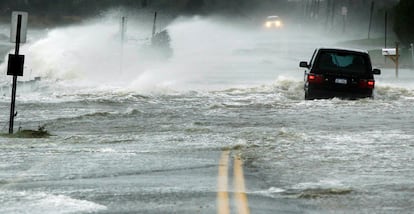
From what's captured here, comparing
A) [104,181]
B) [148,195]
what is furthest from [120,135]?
[148,195]

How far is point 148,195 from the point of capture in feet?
27.9

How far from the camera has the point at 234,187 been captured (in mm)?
9023

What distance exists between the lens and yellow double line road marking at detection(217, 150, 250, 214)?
7.73 m

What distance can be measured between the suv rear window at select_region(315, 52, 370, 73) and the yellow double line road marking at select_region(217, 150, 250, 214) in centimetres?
999

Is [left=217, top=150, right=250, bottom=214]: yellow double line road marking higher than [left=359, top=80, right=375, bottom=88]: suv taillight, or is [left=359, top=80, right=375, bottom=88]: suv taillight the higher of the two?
[left=359, top=80, right=375, bottom=88]: suv taillight

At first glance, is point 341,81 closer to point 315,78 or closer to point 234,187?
point 315,78

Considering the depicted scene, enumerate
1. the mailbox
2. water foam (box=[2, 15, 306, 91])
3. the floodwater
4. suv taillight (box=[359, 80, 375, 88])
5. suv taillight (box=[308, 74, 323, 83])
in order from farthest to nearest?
the mailbox, water foam (box=[2, 15, 306, 91]), suv taillight (box=[359, 80, 375, 88]), suv taillight (box=[308, 74, 323, 83]), the floodwater

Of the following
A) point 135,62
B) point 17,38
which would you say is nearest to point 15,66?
point 17,38

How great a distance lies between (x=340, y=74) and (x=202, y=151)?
9.32m

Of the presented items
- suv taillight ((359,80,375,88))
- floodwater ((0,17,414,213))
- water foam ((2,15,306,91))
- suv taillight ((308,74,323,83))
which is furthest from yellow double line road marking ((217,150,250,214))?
water foam ((2,15,306,91))

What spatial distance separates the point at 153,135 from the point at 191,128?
4.15 ft

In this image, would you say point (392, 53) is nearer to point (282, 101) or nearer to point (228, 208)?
point (282, 101)

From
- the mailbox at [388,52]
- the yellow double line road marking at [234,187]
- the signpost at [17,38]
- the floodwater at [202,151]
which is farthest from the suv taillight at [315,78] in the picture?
the mailbox at [388,52]

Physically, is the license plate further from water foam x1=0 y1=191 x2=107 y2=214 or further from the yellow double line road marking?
water foam x1=0 y1=191 x2=107 y2=214
